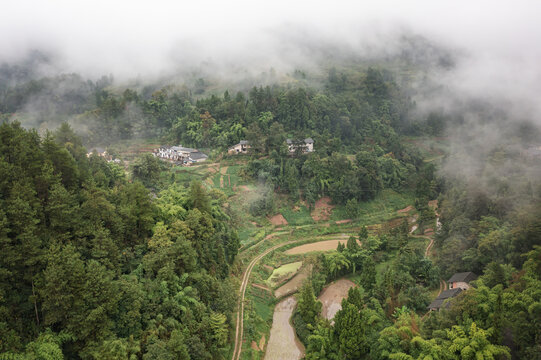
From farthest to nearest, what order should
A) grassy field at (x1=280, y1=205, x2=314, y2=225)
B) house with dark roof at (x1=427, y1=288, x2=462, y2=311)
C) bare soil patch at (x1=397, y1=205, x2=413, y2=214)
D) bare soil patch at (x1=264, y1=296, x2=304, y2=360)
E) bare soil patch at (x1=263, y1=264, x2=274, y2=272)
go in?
bare soil patch at (x1=397, y1=205, x2=413, y2=214)
grassy field at (x1=280, y1=205, x2=314, y2=225)
bare soil patch at (x1=263, y1=264, x2=274, y2=272)
bare soil patch at (x1=264, y1=296, x2=304, y2=360)
house with dark roof at (x1=427, y1=288, x2=462, y2=311)

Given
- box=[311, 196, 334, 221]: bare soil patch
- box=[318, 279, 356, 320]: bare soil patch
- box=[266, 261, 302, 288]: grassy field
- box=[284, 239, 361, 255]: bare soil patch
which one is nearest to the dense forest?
box=[318, 279, 356, 320]: bare soil patch

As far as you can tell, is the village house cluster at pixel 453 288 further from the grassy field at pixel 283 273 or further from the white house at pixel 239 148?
the white house at pixel 239 148

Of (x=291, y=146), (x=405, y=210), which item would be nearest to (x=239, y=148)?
(x=291, y=146)

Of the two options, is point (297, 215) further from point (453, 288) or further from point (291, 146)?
point (453, 288)

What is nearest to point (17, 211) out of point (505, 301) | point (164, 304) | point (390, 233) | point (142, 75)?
point (164, 304)

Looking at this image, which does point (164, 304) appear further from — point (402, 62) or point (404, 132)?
point (402, 62)

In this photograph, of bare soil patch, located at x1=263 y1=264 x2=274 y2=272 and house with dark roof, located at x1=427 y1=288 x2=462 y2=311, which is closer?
house with dark roof, located at x1=427 y1=288 x2=462 y2=311

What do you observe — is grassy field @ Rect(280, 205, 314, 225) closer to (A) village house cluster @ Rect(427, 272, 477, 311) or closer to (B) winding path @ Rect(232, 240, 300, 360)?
(B) winding path @ Rect(232, 240, 300, 360)
